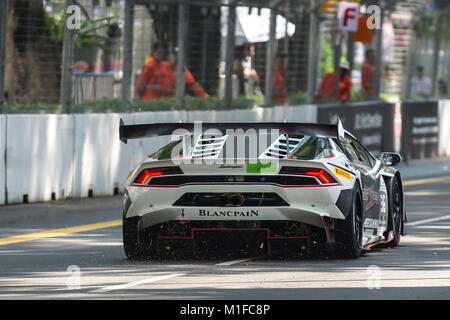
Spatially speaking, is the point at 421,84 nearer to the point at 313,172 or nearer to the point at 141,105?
the point at 141,105

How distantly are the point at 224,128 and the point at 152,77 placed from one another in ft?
31.3

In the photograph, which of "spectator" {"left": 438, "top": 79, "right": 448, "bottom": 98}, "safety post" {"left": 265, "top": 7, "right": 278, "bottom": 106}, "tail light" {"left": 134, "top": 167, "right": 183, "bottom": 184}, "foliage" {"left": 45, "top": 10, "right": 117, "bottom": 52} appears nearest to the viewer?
"tail light" {"left": 134, "top": 167, "right": 183, "bottom": 184}

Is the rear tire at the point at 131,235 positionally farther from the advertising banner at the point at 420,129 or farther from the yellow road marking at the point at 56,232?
the advertising banner at the point at 420,129

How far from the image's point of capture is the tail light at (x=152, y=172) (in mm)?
10922

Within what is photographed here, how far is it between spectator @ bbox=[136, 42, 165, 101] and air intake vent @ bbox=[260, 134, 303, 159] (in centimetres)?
893

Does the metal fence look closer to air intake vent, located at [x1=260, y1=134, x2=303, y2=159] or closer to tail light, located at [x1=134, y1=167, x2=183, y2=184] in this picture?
tail light, located at [x1=134, y1=167, x2=183, y2=184]

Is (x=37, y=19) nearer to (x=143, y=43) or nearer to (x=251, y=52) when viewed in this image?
(x=143, y=43)

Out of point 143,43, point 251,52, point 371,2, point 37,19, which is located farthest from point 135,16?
point 371,2

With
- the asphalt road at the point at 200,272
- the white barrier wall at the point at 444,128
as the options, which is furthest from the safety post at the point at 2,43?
the white barrier wall at the point at 444,128

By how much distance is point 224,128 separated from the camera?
1134 centimetres

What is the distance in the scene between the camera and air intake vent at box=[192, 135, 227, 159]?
36.2 feet

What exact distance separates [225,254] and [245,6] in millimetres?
11281

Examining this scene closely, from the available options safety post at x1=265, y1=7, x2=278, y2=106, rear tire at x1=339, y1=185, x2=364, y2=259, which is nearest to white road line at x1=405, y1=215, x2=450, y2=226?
rear tire at x1=339, y1=185, x2=364, y2=259

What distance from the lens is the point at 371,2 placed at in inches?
1057
